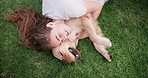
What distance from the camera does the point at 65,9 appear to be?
2.12 metres

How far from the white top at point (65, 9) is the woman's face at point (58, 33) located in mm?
138

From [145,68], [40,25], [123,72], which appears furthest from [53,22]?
[145,68]

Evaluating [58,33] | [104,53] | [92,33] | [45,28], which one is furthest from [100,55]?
[45,28]

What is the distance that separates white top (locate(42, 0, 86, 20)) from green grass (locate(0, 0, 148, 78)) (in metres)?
0.61

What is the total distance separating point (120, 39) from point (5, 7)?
200cm

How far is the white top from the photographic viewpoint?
2115 mm

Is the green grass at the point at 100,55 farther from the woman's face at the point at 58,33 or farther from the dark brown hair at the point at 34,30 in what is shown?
the woman's face at the point at 58,33

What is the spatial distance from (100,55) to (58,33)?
2.85 ft

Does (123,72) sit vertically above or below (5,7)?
Answer: below

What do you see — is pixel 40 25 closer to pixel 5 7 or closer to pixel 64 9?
pixel 64 9

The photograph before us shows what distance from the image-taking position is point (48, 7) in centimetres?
222

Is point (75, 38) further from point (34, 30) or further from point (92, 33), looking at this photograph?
point (34, 30)

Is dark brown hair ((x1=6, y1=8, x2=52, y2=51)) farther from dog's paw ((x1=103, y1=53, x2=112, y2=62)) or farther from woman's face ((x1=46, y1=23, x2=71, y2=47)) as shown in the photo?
dog's paw ((x1=103, y1=53, x2=112, y2=62))

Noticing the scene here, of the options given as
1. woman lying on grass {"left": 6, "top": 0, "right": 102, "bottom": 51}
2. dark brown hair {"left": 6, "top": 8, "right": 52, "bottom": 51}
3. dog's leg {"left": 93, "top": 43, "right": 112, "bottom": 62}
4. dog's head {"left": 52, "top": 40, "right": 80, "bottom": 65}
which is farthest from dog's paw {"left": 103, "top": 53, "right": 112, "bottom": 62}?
dark brown hair {"left": 6, "top": 8, "right": 52, "bottom": 51}
